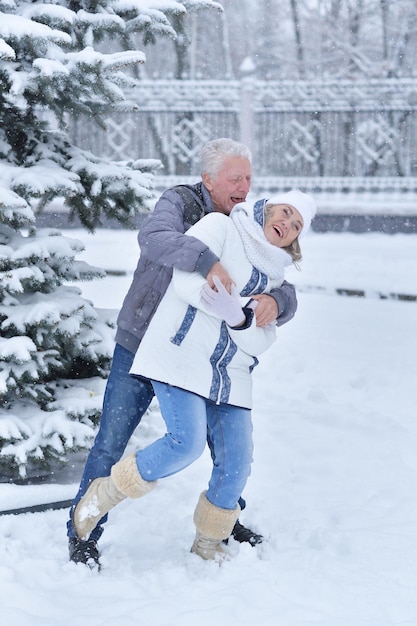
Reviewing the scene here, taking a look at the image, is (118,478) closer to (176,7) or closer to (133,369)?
(133,369)

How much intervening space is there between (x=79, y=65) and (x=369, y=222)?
38.9 ft

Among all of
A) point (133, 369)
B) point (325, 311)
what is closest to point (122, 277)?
point (325, 311)

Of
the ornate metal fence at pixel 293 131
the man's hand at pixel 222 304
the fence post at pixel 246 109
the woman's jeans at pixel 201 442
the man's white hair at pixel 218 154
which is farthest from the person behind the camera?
the fence post at pixel 246 109

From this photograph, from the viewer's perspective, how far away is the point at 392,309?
10039mm

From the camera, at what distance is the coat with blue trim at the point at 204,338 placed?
355 centimetres

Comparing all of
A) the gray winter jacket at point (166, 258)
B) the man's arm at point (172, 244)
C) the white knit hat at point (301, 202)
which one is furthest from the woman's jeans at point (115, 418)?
the white knit hat at point (301, 202)

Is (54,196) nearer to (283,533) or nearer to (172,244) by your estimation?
(172,244)

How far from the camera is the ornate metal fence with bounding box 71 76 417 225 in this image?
15750 millimetres

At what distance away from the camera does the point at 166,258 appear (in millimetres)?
3482

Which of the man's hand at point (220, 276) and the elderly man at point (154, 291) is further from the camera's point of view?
the elderly man at point (154, 291)

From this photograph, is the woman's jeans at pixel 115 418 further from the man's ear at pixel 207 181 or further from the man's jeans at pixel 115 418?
the man's ear at pixel 207 181

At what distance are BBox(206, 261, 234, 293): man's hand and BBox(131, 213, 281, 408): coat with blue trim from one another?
0.11 m

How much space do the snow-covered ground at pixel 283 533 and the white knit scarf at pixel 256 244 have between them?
4.20 ft

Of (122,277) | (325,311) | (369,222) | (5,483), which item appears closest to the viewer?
(5,483)
